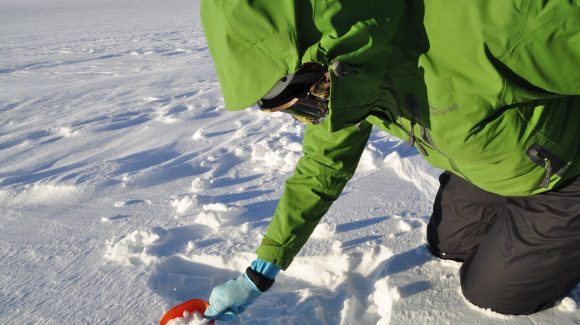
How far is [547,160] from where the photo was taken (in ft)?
4.03

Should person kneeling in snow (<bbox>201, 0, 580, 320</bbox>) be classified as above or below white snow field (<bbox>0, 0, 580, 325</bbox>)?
above

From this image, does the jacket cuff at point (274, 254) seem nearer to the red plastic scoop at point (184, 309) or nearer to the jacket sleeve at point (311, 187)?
the jacket sleeve at point (311, 187)

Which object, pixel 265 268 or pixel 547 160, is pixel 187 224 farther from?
pixel 547 160

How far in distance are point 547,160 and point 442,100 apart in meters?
0.39

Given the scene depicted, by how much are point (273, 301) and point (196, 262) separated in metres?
0.43

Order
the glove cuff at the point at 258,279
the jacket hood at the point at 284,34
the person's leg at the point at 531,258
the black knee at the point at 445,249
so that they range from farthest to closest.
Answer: the black knee at the point at 445,249 < the glove cuff at the point at 258,279 < the person's leg at the point at 531,258 < the jacket hood at the point at 284,34

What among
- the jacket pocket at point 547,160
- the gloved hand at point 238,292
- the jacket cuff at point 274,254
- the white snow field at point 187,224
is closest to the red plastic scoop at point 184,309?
the gloved hand at point 238,292

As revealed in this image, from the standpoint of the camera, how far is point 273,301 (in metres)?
1.76

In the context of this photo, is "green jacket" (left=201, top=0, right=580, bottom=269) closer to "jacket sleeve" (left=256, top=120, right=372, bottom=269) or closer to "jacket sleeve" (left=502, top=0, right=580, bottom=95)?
"jacket sleeve" (left=502, top=0, right=580, bottom=95)

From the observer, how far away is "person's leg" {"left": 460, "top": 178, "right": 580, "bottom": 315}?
142 centimetres

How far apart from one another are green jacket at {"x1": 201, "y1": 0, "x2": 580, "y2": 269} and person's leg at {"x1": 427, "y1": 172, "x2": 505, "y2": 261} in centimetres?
48

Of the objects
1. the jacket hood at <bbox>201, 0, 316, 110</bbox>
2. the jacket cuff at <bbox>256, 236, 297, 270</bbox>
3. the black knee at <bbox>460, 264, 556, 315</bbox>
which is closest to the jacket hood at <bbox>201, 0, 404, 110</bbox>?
the jacket hood at <bbox>201, 0, 316, 110</bbox>

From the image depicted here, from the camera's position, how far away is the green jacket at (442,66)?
901 millimetres

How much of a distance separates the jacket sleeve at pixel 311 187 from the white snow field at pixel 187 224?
0.30 metres
